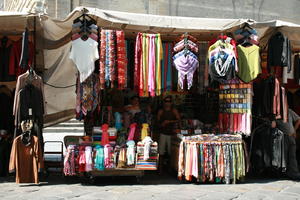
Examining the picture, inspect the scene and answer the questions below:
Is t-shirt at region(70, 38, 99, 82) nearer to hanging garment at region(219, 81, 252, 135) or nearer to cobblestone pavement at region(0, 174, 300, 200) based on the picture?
cobblestone pavement at region(0, 174, 300, 200)

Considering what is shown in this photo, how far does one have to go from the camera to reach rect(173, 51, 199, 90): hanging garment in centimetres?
622

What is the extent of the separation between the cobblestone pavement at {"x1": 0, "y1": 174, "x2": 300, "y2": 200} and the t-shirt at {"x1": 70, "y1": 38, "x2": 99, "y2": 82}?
1778 millimetres

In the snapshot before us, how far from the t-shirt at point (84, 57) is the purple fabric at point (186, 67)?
1416 mm

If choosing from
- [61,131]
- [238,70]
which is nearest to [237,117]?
[238,70]

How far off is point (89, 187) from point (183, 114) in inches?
A: 115

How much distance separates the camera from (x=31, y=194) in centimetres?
532

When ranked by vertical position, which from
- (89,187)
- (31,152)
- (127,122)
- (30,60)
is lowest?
(89,187)

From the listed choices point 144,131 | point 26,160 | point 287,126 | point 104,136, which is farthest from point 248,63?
point 26,160

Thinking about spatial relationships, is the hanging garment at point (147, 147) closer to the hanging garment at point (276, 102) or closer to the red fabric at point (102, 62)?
the red fabric at point (102, 62)

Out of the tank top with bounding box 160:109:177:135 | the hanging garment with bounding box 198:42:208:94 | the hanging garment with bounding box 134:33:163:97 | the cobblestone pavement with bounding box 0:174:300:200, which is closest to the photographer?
the cobblestone pavement with bounding box 0:174:300:200

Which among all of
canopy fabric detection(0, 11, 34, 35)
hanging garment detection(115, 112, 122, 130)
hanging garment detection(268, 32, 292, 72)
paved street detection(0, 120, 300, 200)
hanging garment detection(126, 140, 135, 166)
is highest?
canopy fabric detection(0, 11, 34, 35)

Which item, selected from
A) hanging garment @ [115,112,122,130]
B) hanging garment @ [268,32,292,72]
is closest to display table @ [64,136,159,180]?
hanging garment @ [115,112,122,130]

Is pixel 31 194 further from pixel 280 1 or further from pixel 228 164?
pixel 280 1

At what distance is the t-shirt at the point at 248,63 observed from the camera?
630cm
